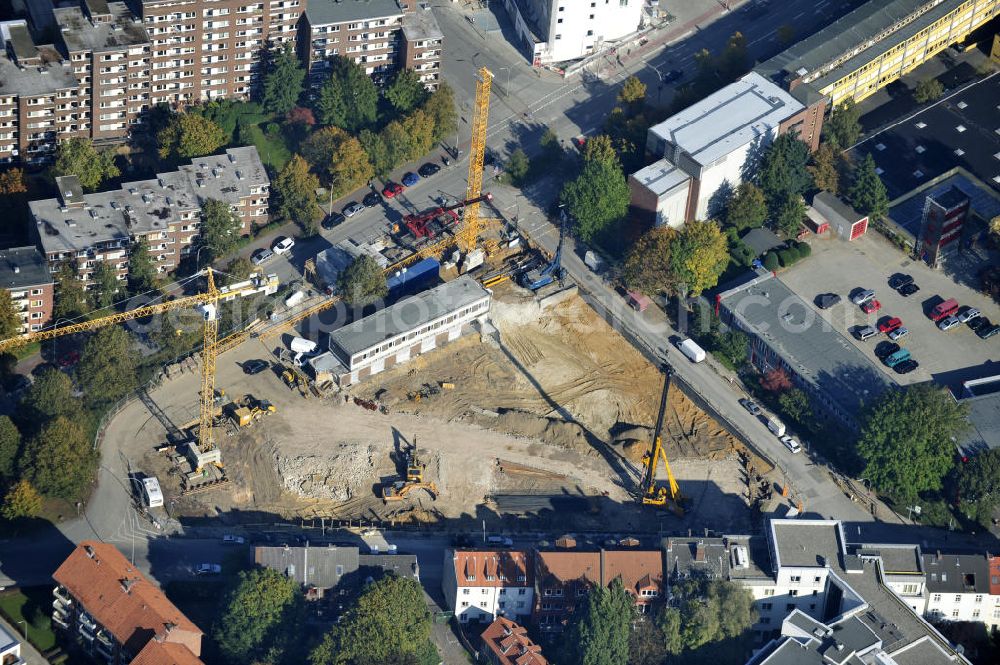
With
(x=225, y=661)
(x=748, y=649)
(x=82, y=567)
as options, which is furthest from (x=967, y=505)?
(x=82, y=567)

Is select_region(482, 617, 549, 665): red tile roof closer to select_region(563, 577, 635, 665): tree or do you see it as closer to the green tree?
select_region(563, 577, 635, 665): tree

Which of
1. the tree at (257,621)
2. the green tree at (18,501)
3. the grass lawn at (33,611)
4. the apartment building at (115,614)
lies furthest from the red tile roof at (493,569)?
the green tree at (18,501)

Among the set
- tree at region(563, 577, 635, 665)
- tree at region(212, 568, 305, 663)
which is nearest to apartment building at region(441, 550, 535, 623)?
tree at region(563, 577, 635, 665)

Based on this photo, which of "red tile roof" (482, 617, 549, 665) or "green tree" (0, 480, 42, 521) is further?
"green tree" (0, 480, 42, 521)

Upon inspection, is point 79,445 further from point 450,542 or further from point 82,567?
point 450,542

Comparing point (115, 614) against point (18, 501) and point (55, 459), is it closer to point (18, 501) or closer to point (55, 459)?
point (18, 501)

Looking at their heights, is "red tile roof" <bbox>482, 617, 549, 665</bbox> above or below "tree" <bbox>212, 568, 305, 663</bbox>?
below

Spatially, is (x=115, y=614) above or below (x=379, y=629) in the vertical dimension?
above

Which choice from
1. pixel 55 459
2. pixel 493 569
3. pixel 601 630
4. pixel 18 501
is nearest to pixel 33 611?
pixel 18 501
